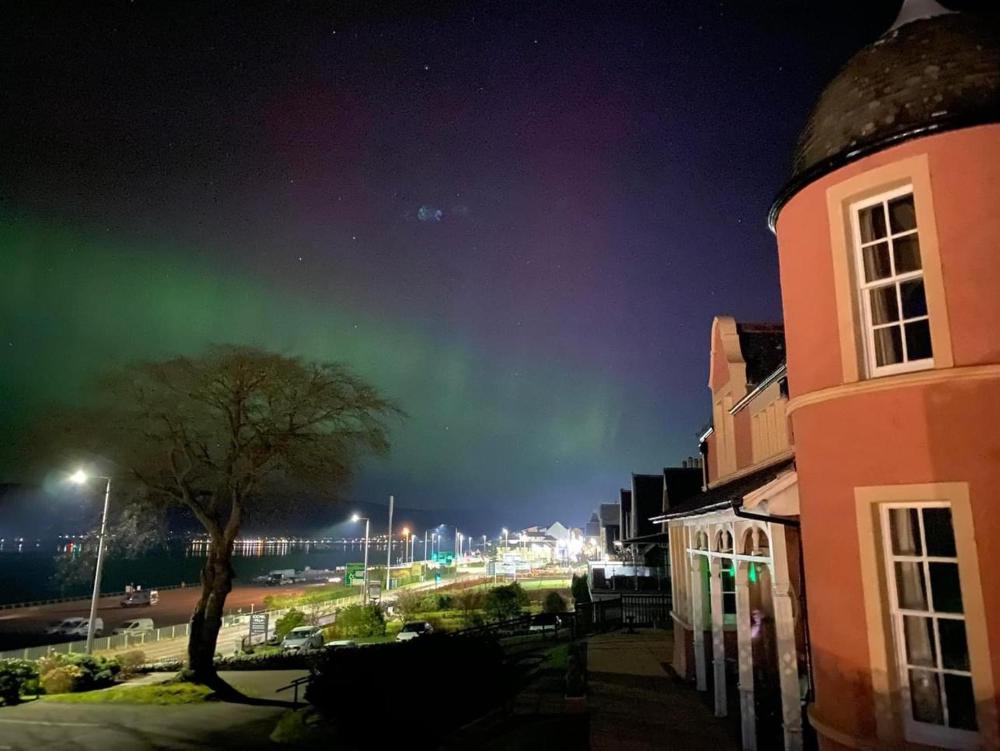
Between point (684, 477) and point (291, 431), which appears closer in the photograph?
point (291, 431)

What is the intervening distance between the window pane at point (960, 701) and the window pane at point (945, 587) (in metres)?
0.62

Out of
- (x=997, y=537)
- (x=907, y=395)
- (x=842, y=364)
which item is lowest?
(x=997, y=537)

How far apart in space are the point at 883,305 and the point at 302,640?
1242 inches

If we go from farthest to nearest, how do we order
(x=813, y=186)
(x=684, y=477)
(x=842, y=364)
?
(x=684, y=477) < (x=813, y=186) < (x=842, y=364)

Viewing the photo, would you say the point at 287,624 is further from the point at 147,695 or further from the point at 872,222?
the point at 872,222

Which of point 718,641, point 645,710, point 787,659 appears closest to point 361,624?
point 645,710

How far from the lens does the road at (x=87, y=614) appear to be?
50562mm

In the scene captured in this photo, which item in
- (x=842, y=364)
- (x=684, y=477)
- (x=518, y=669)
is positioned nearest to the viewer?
(x=842, y=364)

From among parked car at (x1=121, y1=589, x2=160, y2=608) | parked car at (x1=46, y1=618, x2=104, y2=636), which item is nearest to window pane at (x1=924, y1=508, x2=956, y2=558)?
parked car at (x1=46, y1=618, x2=104, y2=636)

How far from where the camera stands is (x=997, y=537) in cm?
582

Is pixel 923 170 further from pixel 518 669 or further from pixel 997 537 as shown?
pixel 518 669

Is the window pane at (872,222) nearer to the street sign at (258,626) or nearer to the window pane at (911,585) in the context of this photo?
the window pane at (911,585)

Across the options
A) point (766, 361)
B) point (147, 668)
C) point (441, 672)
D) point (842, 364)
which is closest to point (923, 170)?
point (842, 364)

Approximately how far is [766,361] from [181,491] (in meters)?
20.1
